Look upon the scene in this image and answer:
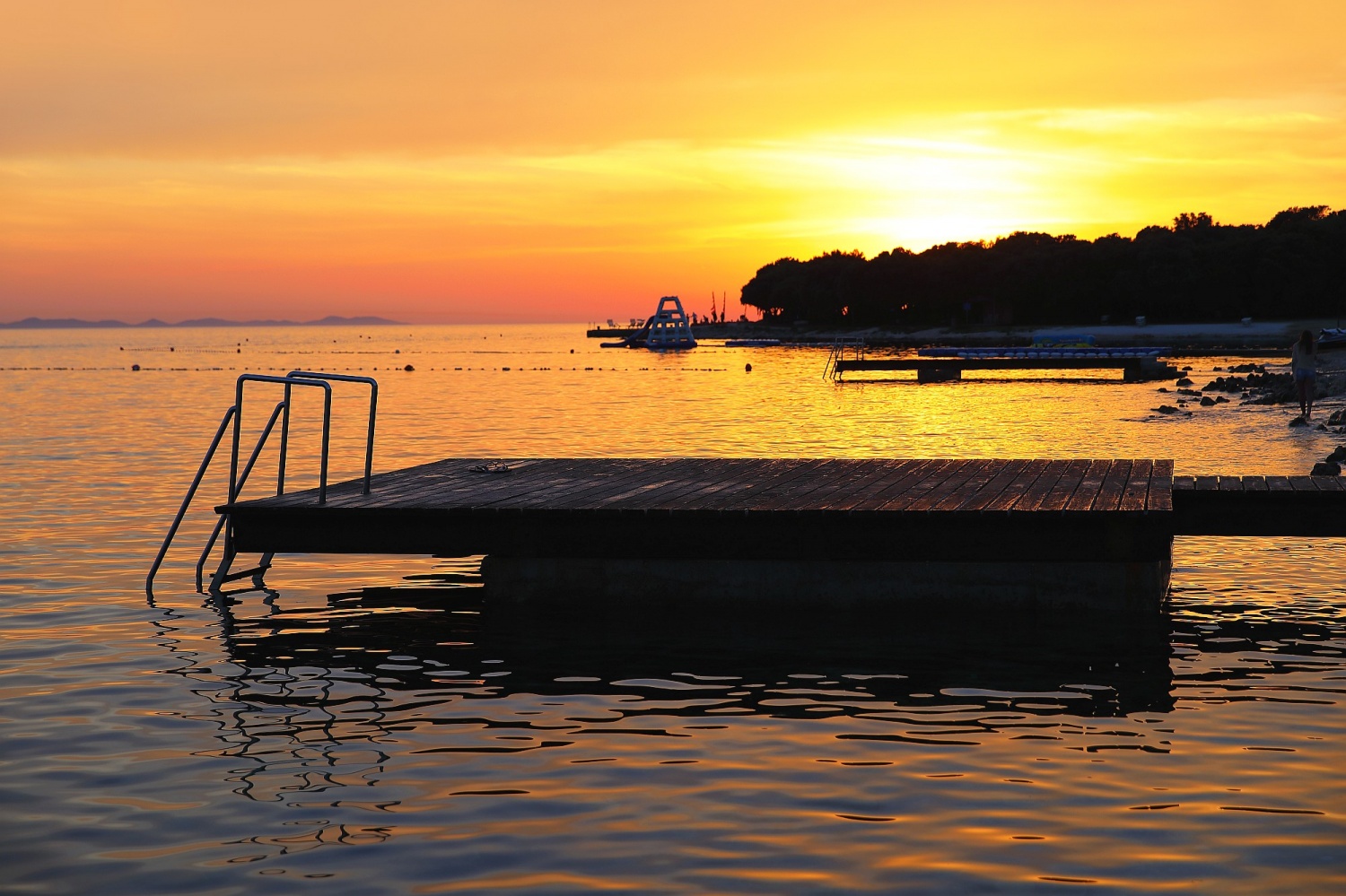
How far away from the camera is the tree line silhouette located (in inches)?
4734

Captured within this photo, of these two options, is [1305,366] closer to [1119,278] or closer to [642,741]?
[642,741]

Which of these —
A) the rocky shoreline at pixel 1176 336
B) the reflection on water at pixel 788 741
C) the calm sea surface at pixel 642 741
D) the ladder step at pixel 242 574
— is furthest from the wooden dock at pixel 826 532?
the rocky shoreline at pixel 1176 336

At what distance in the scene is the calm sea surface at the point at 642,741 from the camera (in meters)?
6.40

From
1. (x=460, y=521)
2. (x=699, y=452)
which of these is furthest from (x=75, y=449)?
(x=460, y=521)

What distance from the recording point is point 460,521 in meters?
12.0

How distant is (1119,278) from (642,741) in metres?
135

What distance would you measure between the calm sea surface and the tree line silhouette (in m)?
116

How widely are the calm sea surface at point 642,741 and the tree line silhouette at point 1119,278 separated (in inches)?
4559

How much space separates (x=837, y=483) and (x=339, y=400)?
4977cm

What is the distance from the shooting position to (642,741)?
8.53m

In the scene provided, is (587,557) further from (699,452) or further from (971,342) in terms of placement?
(971,342)

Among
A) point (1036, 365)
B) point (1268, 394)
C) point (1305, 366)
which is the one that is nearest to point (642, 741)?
point (1305, 366)

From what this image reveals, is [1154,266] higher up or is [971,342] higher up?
[1154,266]

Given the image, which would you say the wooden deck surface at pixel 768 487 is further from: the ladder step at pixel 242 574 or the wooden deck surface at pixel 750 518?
the ladder step at pixel 242 574
